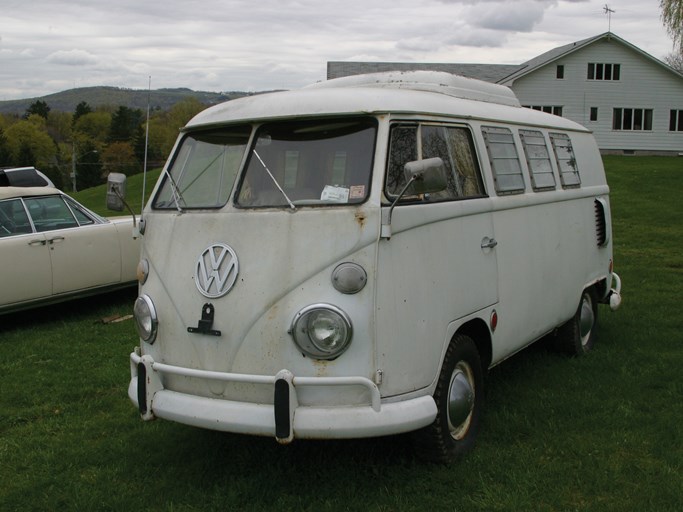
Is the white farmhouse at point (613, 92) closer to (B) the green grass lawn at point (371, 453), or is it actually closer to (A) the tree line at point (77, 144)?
(B) the green grass lawn at point (371, 453)

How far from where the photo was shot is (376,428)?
13.6 ft

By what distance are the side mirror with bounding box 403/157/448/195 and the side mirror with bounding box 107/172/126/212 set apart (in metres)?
2.17

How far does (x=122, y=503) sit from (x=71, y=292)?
5433 millimetres

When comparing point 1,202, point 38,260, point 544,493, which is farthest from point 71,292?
point 544,493

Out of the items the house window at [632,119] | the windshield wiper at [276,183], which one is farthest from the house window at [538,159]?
the house window at [632,119]

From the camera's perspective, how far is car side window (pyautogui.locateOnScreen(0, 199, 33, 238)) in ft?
29.3

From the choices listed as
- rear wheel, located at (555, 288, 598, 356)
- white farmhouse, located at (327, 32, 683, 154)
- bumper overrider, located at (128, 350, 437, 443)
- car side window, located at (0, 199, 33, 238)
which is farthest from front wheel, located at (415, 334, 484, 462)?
white farmhouse, located at (327, 32, 683, 154)

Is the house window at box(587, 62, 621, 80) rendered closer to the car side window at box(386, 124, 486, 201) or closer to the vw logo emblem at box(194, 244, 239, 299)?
the car side window at box(386, 124, 486, 201)

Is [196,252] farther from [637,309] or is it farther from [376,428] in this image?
[637,309]

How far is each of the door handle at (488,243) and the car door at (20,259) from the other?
228 inches

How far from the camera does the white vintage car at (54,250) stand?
8844mm

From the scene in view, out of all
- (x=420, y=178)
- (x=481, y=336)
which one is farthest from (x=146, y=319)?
(x=481, y=336)

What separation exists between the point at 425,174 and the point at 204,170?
1.59 m

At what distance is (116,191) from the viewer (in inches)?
213
